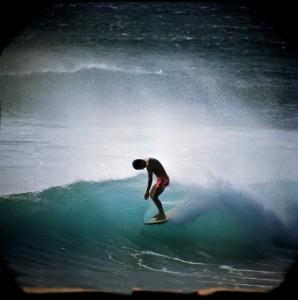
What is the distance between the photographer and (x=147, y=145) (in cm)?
1048

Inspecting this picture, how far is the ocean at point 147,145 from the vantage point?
5.46 m

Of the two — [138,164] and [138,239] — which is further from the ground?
[138,164]

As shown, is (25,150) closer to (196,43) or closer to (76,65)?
(76,65)

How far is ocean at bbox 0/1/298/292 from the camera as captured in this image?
546 cm

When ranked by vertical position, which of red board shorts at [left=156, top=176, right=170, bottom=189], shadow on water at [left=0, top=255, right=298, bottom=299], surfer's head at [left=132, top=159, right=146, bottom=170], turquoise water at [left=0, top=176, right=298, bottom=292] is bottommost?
turquoise water at [left=0, top=176, right=298, bottom=292]

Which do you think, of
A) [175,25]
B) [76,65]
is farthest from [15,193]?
[175,25]

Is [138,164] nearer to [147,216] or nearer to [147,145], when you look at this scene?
[147,216]

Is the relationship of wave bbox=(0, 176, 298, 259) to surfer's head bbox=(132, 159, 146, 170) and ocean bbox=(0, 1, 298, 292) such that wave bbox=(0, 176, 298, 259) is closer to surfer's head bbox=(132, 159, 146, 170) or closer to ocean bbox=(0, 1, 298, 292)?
ocean bbox=(0, 1, 298, 292)

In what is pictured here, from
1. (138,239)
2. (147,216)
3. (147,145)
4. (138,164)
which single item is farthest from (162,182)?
(147,145)

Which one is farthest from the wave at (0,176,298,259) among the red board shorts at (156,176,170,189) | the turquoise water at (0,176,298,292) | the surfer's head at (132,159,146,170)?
the surfer's head at (132,159,146,170)

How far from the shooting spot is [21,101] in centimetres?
1034

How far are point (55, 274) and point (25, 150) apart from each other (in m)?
4.78

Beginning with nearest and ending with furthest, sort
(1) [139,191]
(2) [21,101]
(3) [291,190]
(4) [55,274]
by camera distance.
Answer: (4) [55,274] < (1) [139,191] < (3) [291,190] < (2) [21,101]

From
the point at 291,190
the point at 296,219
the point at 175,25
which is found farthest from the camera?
the point at 291,190
